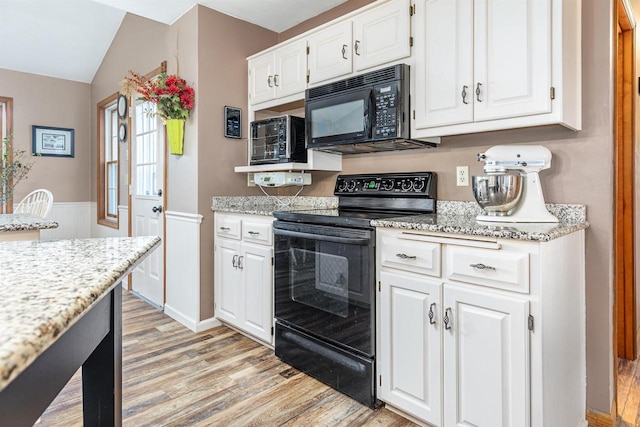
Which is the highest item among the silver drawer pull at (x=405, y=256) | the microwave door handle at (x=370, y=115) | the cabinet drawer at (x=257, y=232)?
the microwave door handle at (x=370, y=115)

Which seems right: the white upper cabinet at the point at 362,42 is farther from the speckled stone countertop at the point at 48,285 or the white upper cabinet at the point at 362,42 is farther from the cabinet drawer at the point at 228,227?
the speckled stone countertop at the point at 48,285

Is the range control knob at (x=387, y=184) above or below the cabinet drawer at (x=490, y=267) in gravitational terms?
above

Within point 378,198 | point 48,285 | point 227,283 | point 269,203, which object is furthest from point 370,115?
point 48,285

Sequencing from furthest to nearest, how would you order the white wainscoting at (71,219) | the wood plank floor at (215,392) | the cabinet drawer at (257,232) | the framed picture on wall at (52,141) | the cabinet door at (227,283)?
1. the white wainscoting at (71,219)
2. the framed picture on wall at (52,141)
3. the cabinet door at (227,283)
4. the cabinet drawer at (257,232)
5. the wood plank floor at (215,392)

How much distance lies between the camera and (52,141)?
540cm

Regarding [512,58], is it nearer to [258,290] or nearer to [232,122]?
[258,290]

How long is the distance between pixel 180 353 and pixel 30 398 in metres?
2.17

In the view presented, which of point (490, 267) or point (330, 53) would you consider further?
point (330, 53)

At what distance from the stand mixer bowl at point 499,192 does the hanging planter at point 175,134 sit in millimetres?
2257

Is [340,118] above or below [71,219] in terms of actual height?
above

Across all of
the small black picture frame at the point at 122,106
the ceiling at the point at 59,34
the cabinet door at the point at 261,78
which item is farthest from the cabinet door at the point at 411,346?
the small black picture frame at the point at 122,106

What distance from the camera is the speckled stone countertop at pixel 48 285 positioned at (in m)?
0.39

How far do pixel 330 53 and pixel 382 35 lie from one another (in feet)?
1.33

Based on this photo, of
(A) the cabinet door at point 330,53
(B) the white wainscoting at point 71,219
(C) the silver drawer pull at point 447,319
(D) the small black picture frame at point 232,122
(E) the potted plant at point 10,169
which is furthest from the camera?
(B) the white wainscoting at point 71,219
